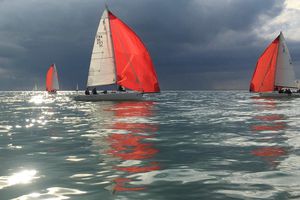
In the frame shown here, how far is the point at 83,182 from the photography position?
9.05 meters

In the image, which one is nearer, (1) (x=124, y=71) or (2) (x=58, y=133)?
(2) (x=58, y=133)

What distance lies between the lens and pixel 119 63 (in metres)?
52.4

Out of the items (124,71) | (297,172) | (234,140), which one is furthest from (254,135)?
(124,71)

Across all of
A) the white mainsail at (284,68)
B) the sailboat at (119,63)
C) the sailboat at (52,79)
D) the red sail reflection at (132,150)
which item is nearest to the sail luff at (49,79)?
the sailboat at (52,79)

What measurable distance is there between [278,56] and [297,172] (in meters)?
57.5

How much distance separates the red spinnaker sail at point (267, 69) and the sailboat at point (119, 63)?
76.4ft

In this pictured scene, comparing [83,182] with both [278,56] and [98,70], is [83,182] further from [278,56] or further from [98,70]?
[278,56]

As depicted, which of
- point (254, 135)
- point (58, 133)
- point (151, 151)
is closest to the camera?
point (151, 151)

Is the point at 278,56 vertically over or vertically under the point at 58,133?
over

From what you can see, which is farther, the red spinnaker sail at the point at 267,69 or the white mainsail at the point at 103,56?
the red spinnaker sail at the point at 267,69

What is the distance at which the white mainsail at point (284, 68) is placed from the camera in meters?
64.2

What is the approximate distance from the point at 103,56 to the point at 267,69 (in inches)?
1130

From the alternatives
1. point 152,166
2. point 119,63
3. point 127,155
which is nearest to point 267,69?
point 119,63

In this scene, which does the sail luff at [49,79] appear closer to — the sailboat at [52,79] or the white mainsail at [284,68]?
the sailboat at [52,79]
